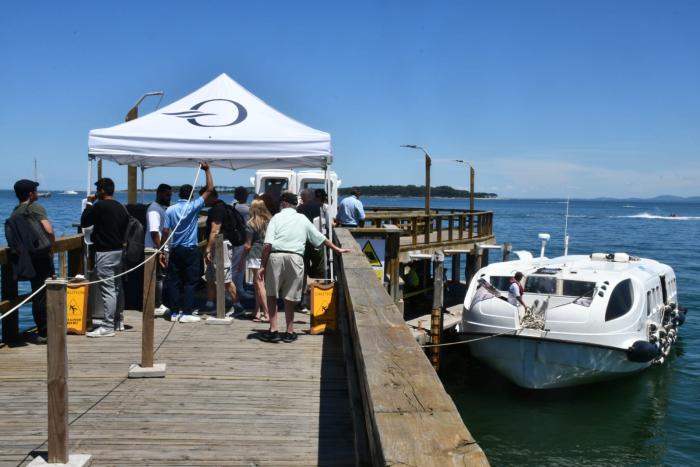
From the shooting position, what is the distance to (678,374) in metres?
18.7

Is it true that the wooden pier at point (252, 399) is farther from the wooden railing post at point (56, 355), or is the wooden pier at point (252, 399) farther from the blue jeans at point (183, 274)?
→ the blue jeans at point (183, 274)

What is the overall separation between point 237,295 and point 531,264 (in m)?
10.7

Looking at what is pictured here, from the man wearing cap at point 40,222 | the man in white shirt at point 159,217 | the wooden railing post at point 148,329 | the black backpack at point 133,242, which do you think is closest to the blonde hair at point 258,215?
the man in white shirt at point 159,217

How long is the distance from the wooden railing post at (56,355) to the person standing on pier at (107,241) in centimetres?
387

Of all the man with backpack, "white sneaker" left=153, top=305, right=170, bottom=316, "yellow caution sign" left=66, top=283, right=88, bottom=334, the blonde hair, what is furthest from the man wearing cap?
the blonde hair

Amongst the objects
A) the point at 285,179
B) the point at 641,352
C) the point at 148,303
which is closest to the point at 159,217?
the point at 148,303

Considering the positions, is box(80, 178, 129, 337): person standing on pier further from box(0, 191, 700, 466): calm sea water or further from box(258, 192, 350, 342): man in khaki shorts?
box(0, 191, 700, 466): calm sea water

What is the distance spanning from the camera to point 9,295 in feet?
24.4

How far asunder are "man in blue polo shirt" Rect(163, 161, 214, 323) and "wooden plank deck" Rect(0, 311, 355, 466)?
93cm

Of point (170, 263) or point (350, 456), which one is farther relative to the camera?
point (170, 263)

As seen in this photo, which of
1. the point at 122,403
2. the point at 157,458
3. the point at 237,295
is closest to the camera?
the point at 157,458

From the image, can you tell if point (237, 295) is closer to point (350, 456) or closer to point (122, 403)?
point (122, 403)

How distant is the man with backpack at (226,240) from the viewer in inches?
346

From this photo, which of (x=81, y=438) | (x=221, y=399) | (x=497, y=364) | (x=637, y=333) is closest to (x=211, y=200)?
(x=221, y=399)
